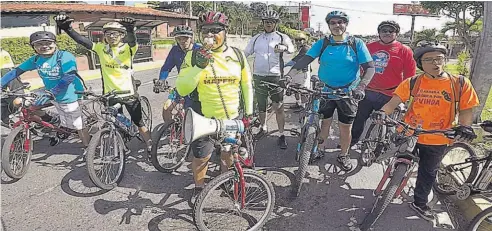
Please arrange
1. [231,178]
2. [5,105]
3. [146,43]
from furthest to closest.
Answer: [146,43]
[5,105]
[231,178]

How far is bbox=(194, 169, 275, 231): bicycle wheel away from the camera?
3131 mm

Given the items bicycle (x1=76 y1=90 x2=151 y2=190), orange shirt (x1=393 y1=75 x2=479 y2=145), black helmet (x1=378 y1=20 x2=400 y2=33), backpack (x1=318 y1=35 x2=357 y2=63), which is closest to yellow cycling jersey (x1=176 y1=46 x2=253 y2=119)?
backpack (x1=318 y1=35 x2=357 y2=63)

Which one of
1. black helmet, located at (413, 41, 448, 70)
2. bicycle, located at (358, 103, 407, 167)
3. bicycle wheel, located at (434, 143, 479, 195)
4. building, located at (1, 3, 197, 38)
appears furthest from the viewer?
building, located at (1, 3, 197, 38)

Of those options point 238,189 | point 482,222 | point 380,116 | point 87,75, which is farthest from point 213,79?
point 87,75

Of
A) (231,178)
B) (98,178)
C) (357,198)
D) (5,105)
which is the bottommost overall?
(357,198)

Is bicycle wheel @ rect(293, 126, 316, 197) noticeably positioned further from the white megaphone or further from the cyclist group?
the white megaphone

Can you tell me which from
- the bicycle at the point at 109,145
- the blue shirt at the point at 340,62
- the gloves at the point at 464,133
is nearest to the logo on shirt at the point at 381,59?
the blue shirt at the point at 340,62

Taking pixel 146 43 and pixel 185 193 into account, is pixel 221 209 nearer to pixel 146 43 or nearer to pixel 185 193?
pixel 185 193

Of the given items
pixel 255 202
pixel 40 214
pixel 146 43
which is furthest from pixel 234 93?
pixel 146 43

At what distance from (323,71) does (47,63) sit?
12.0 ft

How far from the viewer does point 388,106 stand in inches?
141

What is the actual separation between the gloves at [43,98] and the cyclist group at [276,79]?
1 cm

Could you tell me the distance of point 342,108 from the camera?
4508mm

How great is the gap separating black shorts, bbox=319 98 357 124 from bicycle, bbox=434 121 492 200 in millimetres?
1211
